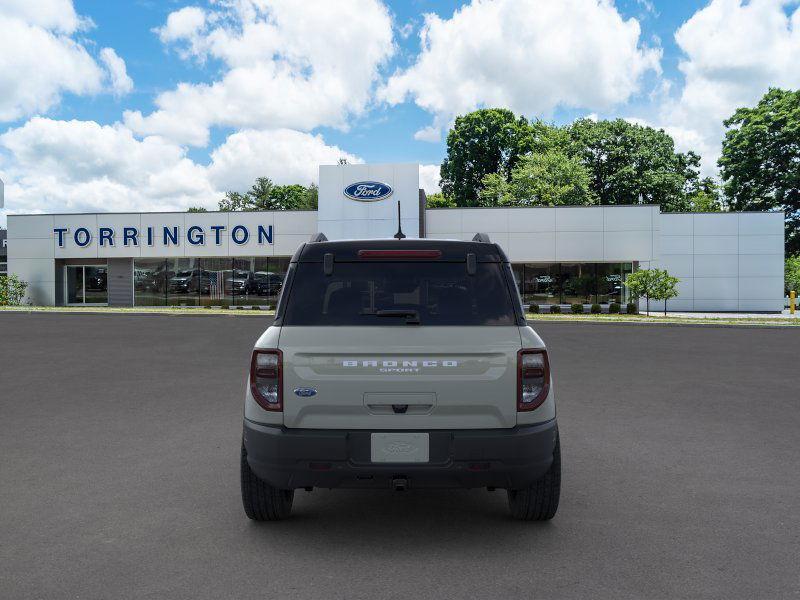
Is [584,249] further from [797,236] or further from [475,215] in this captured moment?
[797,236]

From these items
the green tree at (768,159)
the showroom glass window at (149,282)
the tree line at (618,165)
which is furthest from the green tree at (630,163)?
the showroom glass window at (149,282)

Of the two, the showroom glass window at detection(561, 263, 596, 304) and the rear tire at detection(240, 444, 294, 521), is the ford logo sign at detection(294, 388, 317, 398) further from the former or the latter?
the showroom glass window at detection(561, 263, 596, 304)

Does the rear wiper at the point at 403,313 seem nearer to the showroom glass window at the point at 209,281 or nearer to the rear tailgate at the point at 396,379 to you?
the rear tailgate at the point at 396,379

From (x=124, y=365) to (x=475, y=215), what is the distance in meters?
25.1

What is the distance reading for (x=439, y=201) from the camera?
2685 inches

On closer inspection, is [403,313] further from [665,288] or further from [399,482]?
[665,288]

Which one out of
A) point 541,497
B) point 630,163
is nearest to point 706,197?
point 630,163

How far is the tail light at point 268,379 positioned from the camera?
3816mm

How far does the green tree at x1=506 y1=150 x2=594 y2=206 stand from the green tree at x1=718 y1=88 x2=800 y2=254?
9.49 meters

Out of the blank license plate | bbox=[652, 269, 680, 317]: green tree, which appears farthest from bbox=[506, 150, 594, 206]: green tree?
the blank license plate

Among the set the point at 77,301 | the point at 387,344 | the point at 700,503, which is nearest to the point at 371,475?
the point at 387,344

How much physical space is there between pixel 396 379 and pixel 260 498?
51.4 inches

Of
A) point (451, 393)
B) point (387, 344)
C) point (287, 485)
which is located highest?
point (387, 344)

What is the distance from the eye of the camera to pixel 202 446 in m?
6.40
